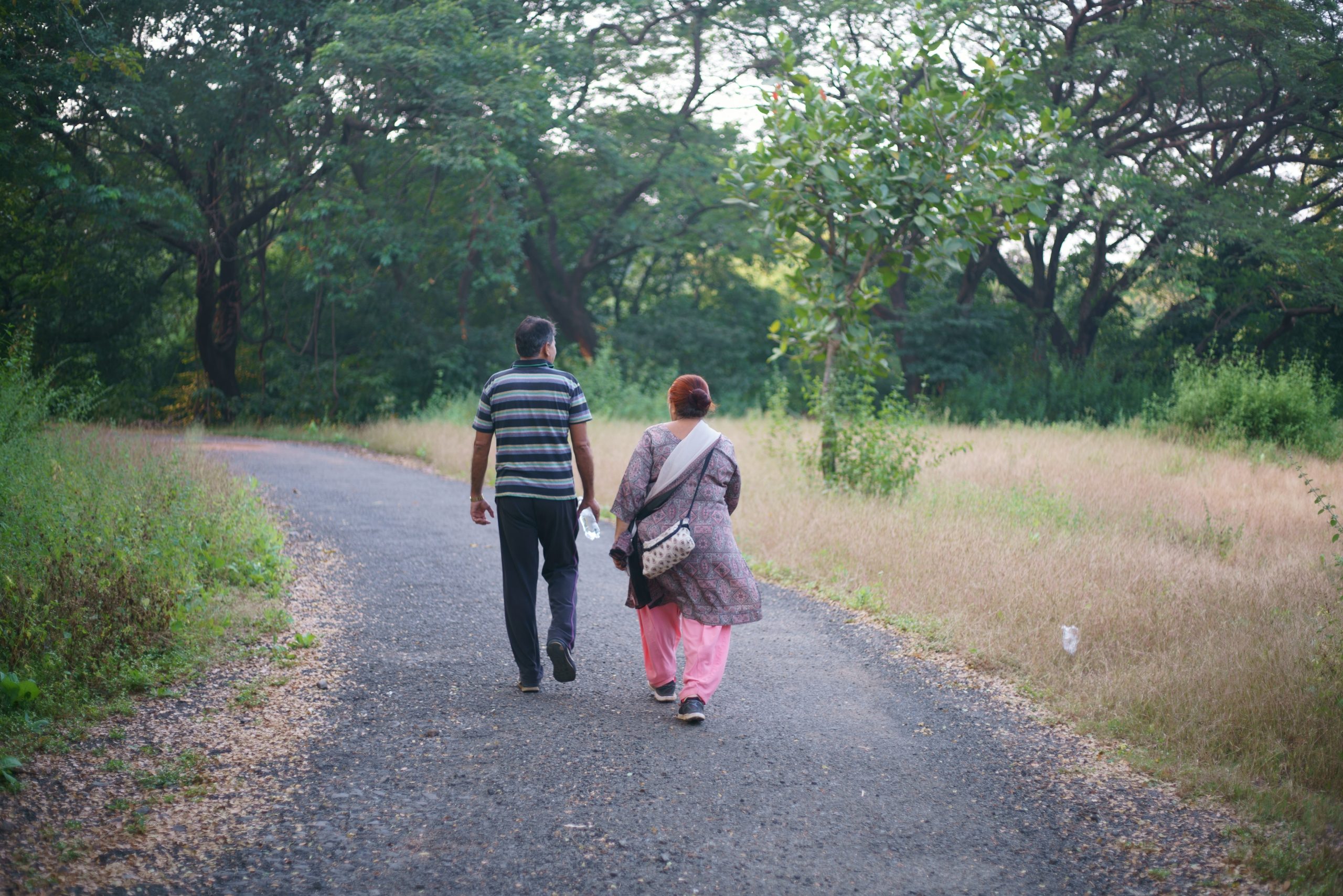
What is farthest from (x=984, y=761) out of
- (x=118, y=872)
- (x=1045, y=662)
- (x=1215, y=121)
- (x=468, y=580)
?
(x=1215, y=121)

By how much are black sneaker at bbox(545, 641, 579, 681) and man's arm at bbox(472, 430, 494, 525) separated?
0.75m

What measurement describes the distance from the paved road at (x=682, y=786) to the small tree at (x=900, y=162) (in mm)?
4977

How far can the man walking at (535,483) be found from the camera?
511 centimetres

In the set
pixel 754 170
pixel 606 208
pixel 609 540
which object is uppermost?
pixel 606 208

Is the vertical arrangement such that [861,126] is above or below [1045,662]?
above

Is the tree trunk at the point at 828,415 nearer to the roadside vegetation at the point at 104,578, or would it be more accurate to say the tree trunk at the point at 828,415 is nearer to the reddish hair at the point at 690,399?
the roadside vegetation at the point at 104,578

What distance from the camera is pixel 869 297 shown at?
405 inches

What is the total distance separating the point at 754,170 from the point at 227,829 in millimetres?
8123

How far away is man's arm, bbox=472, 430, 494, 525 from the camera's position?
5.19 m

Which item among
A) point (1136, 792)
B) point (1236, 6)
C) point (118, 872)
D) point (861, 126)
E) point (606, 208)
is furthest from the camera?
point (606, 208)

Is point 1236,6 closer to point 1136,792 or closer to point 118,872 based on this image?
point 1136,792

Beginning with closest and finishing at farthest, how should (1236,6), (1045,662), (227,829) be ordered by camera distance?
1. (227,829)
2. (1045,662)
3. (1236,6)

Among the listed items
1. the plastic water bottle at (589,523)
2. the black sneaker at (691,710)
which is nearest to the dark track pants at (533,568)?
the plastic water bottle at (589,523)

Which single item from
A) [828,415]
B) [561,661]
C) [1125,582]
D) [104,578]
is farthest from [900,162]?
[104,578]
